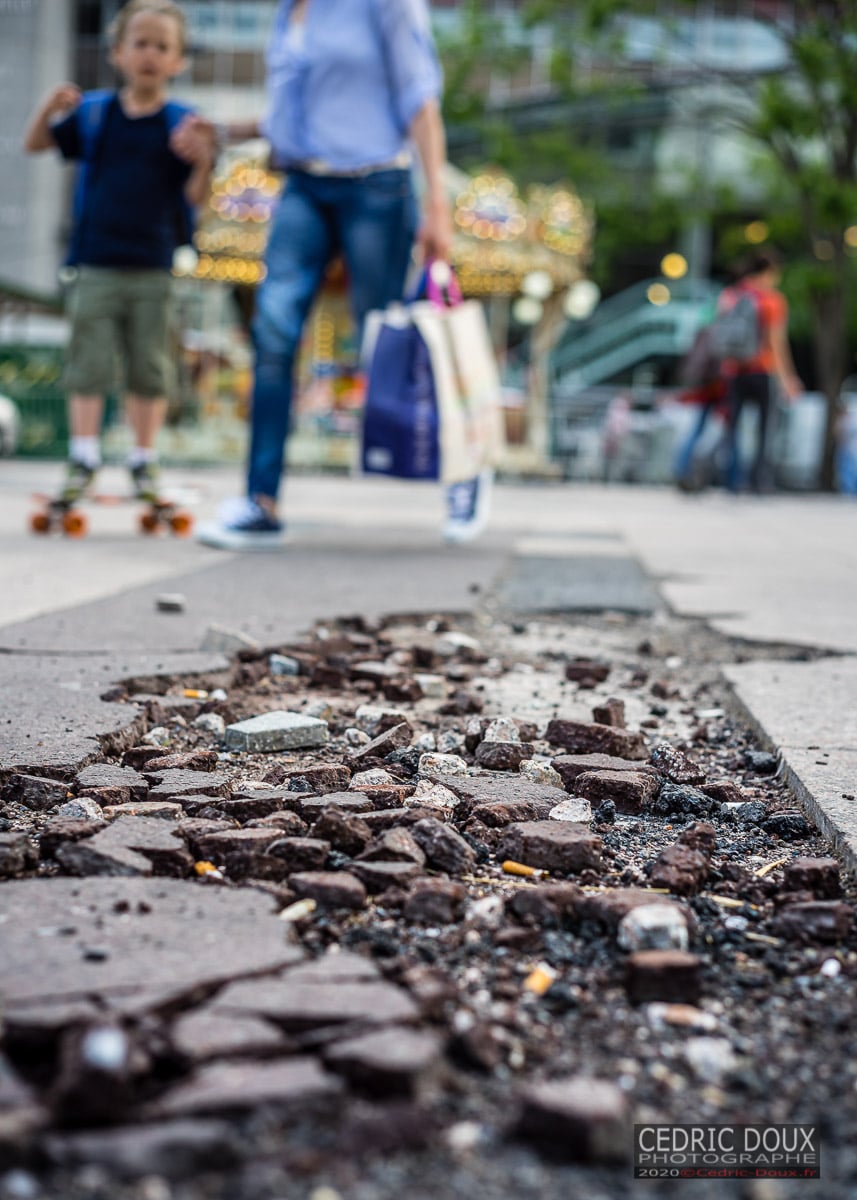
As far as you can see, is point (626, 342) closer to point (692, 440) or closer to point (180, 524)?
point (692, 440)

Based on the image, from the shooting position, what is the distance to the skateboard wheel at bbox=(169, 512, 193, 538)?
563 cm

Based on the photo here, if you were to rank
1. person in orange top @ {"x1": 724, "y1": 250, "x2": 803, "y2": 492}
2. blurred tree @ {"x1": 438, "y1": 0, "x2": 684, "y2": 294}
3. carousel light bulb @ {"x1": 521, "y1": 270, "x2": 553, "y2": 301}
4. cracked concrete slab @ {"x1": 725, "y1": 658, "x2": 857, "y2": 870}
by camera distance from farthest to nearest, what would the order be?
carousel light bulb @ {"x1": 521, "y1": 270, "x2": 553, "y2": 301} < blurred tree @ {"x1": 438, "y1": 0, "x2": 684, "y2": 294} < person in orange top @ {"x1": 724, "y1": 250, "x2": 803, "y2": 492} < cracked concrete slab @ {"x1": 725, "y1": 658, "x2": 857, "y2": 870}

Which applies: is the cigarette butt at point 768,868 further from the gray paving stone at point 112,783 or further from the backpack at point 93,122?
the backpack at point 93,122

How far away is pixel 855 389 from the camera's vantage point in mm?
35250

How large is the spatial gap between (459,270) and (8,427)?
6.04 m

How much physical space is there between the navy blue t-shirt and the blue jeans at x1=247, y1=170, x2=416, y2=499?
2.00 ft

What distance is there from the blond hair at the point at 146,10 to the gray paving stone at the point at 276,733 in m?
3.73

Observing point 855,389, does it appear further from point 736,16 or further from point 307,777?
point 307,777

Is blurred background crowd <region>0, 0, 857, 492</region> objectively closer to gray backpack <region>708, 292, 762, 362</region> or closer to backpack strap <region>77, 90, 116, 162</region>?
gray backpack <region>708, 292, 762, 362</region>

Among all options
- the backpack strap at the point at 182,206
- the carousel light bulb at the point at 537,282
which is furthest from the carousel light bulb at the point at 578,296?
the backpack strap at the point at 182,206

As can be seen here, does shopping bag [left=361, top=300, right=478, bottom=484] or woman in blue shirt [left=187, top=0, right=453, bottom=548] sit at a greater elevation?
woman in blue shirt [left=187, top=0, right=453, bottom=548]

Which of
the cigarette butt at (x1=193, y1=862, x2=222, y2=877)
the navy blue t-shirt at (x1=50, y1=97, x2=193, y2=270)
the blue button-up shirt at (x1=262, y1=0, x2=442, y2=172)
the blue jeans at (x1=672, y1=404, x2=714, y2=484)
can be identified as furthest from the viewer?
the blue jeans at (x1=672, y1=404, x2=714, y2=484)

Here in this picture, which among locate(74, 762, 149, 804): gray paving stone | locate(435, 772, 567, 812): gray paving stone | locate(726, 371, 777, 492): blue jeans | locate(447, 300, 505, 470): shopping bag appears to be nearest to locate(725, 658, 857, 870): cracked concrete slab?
locate(435, 772, 567, 812): gray paving stone

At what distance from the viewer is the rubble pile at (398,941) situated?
977 mm
